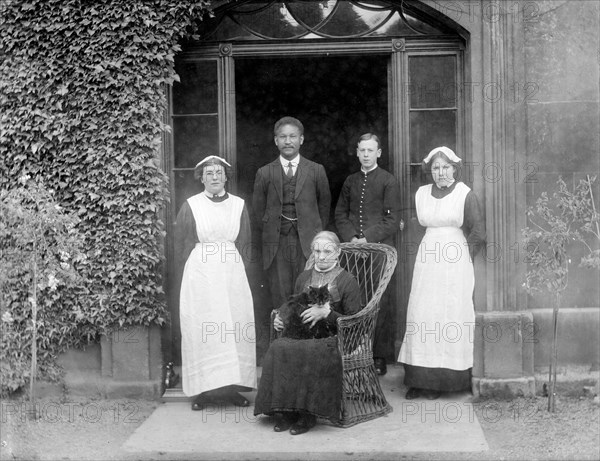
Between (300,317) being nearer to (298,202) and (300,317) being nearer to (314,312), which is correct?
(314,312)

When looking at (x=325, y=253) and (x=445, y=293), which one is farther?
(x=445, y=293)

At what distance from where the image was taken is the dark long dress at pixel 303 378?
5.72 metres

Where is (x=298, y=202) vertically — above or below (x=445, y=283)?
above

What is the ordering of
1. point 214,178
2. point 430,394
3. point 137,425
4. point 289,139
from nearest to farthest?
point 137,425, point 214,178, point 430,394, point 289,139

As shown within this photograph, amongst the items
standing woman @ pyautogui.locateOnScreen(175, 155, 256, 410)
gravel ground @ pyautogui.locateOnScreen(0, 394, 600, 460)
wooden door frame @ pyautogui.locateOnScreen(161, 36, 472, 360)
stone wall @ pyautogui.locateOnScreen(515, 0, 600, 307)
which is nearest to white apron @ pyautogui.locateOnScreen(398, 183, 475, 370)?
gravel ground @ pyautogui.locateOnScreen(0, 394, 600, 460)

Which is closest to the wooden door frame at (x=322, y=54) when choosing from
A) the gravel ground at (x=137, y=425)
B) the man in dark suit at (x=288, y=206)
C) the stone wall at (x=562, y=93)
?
the man in dark suit at (x=288, y=206)

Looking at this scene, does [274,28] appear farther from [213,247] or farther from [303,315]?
[303,315]

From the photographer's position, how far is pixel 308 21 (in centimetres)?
706

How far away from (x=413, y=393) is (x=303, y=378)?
4.35 feet

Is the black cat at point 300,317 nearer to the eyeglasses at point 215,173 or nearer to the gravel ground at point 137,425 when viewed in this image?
the gravel ground at point 137,425

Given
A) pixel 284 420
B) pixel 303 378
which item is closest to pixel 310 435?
pixel 284 420

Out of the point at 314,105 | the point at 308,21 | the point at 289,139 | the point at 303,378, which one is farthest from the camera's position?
the point at 314,105

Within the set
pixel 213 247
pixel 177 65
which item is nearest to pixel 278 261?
pixel 213 247

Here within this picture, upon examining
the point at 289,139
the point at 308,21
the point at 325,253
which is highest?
the point at 308,21
